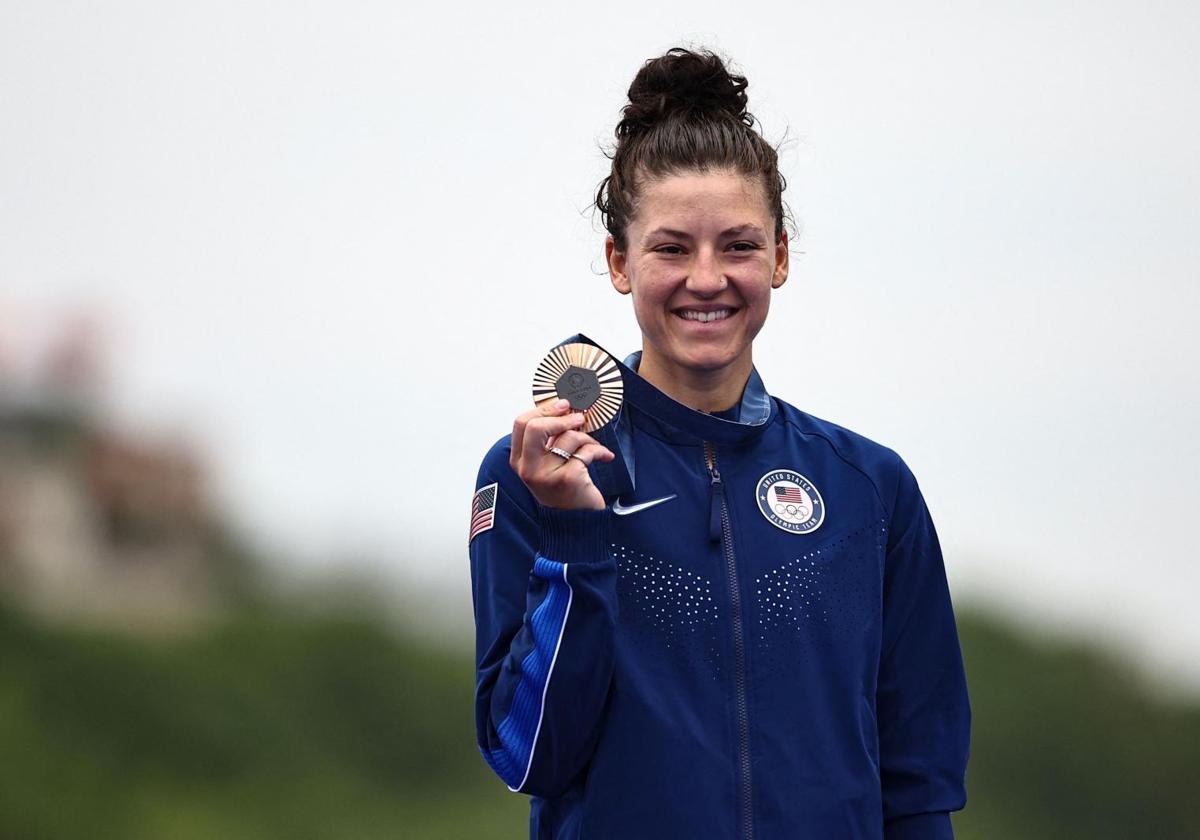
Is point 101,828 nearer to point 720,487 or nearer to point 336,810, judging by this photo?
point 336,810

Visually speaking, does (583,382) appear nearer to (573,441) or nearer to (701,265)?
(573,441)

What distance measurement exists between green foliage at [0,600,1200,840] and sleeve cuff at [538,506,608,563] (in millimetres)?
4427

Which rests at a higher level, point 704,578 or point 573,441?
point 573,441

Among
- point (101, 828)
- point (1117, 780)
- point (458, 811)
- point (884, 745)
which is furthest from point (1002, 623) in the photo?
point (884, 745)

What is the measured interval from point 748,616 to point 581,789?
0.29 meters

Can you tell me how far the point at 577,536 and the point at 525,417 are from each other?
6.1 inches

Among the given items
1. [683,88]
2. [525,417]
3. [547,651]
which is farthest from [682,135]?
[547,651]

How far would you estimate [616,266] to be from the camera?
2.04 metres

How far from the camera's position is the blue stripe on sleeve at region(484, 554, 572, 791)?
172 centimetres

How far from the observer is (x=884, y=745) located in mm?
2008

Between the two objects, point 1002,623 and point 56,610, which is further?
point 1002,623

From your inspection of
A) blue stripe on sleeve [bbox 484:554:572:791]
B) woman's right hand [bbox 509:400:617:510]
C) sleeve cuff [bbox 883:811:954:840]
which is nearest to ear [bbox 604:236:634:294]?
woman's right hand [bbox 509:400:617:510]

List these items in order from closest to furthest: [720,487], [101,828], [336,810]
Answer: [720,487] < [101,828] < [336,810]

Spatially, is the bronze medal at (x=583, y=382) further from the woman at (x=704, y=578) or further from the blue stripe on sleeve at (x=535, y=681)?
the blue stripe on sleeve at (x=535, y=681)
